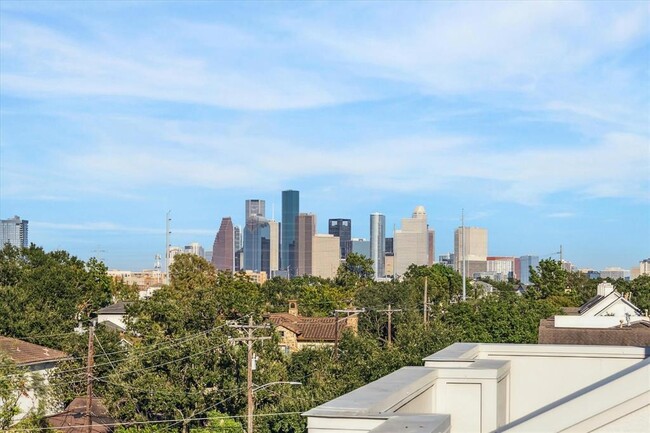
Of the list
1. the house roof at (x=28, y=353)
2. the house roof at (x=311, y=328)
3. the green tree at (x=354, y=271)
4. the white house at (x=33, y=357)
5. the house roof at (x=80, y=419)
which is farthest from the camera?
the green tree at (x=354, y=271)

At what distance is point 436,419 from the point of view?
4102 mm

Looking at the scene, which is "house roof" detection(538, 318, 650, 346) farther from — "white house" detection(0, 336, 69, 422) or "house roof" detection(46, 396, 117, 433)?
"white house" detection(0, 336, 69, 422)

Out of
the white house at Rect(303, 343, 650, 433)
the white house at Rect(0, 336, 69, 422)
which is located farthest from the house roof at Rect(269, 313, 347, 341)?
the white house at Rect(303, 343, 650, 433)

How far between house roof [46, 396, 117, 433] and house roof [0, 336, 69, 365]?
9.47 ft

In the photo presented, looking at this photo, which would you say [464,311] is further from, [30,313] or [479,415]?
[479,415]

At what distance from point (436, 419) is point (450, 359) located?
2.72m

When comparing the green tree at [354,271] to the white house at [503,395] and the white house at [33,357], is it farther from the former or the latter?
the white house at [503,395]

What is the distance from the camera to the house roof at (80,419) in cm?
2736

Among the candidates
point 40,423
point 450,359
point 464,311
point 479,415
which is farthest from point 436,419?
point 464,311

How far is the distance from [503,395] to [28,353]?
106 feet

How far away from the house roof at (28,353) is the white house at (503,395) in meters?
28.7

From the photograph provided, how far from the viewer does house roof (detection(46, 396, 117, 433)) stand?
89.8ft

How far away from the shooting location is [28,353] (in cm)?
3584

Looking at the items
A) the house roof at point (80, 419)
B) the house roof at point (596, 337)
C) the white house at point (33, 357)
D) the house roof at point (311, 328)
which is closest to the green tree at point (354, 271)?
the house roof at point (311, 328)
